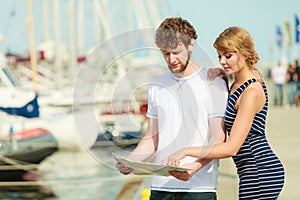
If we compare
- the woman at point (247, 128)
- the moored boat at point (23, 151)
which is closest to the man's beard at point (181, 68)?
the woman at point (247, 128)

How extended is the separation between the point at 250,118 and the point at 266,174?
11.0 inches

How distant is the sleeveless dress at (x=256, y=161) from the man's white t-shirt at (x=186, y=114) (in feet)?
0.27

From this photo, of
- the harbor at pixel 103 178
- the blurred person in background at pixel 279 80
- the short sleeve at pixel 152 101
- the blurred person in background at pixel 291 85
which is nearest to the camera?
the short sleeve at pixel 152 101

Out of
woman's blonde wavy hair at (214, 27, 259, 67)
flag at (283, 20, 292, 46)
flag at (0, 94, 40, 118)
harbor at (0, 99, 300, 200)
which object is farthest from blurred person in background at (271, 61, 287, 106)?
woman's blonde wavy hair at (214, 27, 259, 67)

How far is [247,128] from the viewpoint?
346 centimetres

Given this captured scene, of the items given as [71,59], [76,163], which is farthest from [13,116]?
[71,59]

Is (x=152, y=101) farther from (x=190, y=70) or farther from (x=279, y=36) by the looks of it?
(x=279, y=36)

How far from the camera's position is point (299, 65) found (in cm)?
2584

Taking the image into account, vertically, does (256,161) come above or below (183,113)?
below

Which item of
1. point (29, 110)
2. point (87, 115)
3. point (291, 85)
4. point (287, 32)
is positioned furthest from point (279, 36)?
point (87, 115)

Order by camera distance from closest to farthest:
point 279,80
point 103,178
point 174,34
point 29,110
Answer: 1. point 174,34
2. point 103,178
3. point 29,110
4. point 279,80

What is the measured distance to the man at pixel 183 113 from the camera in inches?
141

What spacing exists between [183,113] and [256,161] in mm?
414

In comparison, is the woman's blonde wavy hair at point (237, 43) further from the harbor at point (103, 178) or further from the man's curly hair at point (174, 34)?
the harbor at point (103, 178)
